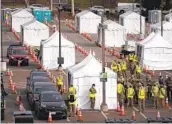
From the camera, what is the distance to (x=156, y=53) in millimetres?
48906

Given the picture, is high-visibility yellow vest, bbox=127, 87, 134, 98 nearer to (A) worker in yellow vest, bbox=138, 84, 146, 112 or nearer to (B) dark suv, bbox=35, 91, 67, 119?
(A) worker in yellow vest, bbox=138, 84, 146, 112

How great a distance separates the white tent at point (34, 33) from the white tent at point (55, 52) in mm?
12468

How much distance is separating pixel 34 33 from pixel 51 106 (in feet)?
99.6

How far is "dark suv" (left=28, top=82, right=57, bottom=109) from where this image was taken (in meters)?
33.8

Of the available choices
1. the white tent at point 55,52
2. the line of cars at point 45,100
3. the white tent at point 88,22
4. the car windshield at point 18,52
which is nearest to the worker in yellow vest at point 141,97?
the line of cars at point 45,100

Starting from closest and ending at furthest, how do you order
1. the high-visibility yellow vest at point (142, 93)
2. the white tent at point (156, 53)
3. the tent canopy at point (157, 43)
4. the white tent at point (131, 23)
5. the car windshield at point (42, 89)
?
the high-visibility yellow vest at point (142, 93) < the car windshield at point (42, 89) < the tent canopy at point (157, 43) < the white tent at point (156, 53) < the white tent at point (131, 23)

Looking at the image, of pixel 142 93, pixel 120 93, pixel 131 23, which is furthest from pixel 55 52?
pixel 131 23

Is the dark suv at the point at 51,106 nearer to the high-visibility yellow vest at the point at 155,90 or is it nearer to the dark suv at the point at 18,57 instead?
the high-visibility yellow vest at the point at 155,90

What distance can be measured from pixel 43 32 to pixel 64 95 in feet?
81.0

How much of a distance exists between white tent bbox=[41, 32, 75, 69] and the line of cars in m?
12.9

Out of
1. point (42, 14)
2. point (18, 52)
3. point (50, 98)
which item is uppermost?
point (50, 98)

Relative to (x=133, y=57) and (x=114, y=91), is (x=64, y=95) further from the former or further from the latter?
(x=133, y=57)

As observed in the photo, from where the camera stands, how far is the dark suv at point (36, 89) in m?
33.8

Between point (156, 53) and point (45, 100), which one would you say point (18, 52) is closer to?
point (156, 53)
